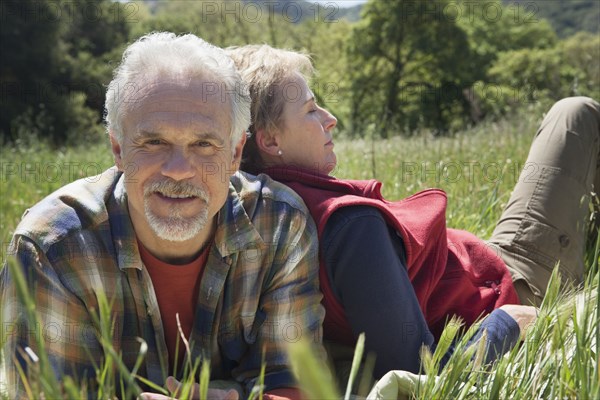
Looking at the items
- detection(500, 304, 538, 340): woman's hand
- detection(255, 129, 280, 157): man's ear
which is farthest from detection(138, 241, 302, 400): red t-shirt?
detection(500, 304, 538, 340): woman's hand

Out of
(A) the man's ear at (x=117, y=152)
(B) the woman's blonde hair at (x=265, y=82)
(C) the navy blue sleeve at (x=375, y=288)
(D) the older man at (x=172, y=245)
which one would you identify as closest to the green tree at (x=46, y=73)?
(B) the woman's blonde hair at (x=265, y=82)

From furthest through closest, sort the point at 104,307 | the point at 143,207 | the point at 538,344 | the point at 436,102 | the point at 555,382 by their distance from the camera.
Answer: the point at 436,102, the point at 143,207, the point at 538,344, the point at 555,382, the point at 104,307

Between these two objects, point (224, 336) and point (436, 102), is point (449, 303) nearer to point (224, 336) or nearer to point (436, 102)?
point (224, 336)

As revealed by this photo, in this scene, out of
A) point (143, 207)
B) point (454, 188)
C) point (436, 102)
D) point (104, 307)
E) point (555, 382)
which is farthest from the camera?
point (436, 102)

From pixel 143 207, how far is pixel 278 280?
0.51 meters

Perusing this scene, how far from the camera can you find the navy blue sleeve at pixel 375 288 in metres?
2.31

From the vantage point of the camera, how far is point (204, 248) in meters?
2.34

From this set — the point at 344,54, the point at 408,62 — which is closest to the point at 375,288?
the point at 408,62

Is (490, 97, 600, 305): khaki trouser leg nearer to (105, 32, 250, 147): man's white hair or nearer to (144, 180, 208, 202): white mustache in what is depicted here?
(105, 32, 250, 147): man's white hair

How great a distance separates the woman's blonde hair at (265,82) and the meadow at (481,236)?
1.06 meters

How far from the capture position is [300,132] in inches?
109

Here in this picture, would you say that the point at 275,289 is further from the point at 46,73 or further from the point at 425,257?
the point at 46,73

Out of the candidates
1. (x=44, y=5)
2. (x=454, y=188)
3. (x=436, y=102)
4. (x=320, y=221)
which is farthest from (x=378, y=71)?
(x=320, y=221)

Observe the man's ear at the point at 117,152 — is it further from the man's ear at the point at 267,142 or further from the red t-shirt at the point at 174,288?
the man's ear at the point at 267,142
